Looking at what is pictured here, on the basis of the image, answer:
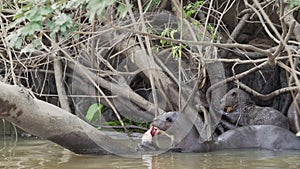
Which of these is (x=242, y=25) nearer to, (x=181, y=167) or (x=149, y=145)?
(x=149, y=145)

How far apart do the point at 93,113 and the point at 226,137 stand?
3.99 feet

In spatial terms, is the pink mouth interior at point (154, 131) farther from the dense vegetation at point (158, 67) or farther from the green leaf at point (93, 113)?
the green leaf at point (93, 113)

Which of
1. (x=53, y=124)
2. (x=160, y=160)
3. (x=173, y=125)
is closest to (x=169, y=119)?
(x=173, y=125)

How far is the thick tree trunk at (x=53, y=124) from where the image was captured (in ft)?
8.62

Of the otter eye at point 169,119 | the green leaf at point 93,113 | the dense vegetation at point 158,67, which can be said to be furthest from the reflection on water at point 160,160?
the green leaf at point 93,113

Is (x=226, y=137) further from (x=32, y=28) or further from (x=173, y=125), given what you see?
(x=32, y=28)

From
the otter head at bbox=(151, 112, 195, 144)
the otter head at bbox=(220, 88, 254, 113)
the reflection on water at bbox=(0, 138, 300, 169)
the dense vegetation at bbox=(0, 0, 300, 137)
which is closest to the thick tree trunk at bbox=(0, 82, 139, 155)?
the reflection on water at bbox=(0, 138, 300, 169)

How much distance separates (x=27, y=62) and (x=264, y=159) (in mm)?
2090

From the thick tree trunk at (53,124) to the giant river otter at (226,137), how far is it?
0.25 m

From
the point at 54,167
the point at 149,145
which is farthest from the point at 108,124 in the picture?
the point at 54,167

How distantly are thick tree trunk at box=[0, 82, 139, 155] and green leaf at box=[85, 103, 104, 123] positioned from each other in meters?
1.05

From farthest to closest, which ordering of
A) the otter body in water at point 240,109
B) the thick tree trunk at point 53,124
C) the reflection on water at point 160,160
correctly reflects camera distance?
the otter body in water at point 240,109
the reflection on water at point 160,160
the thick tree trunk at point 53,124

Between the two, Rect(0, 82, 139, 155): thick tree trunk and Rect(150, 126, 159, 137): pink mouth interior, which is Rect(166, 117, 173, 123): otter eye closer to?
Rect(150, 126, 159, 137): pink mouth interior

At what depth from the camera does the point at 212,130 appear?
4043 mm
